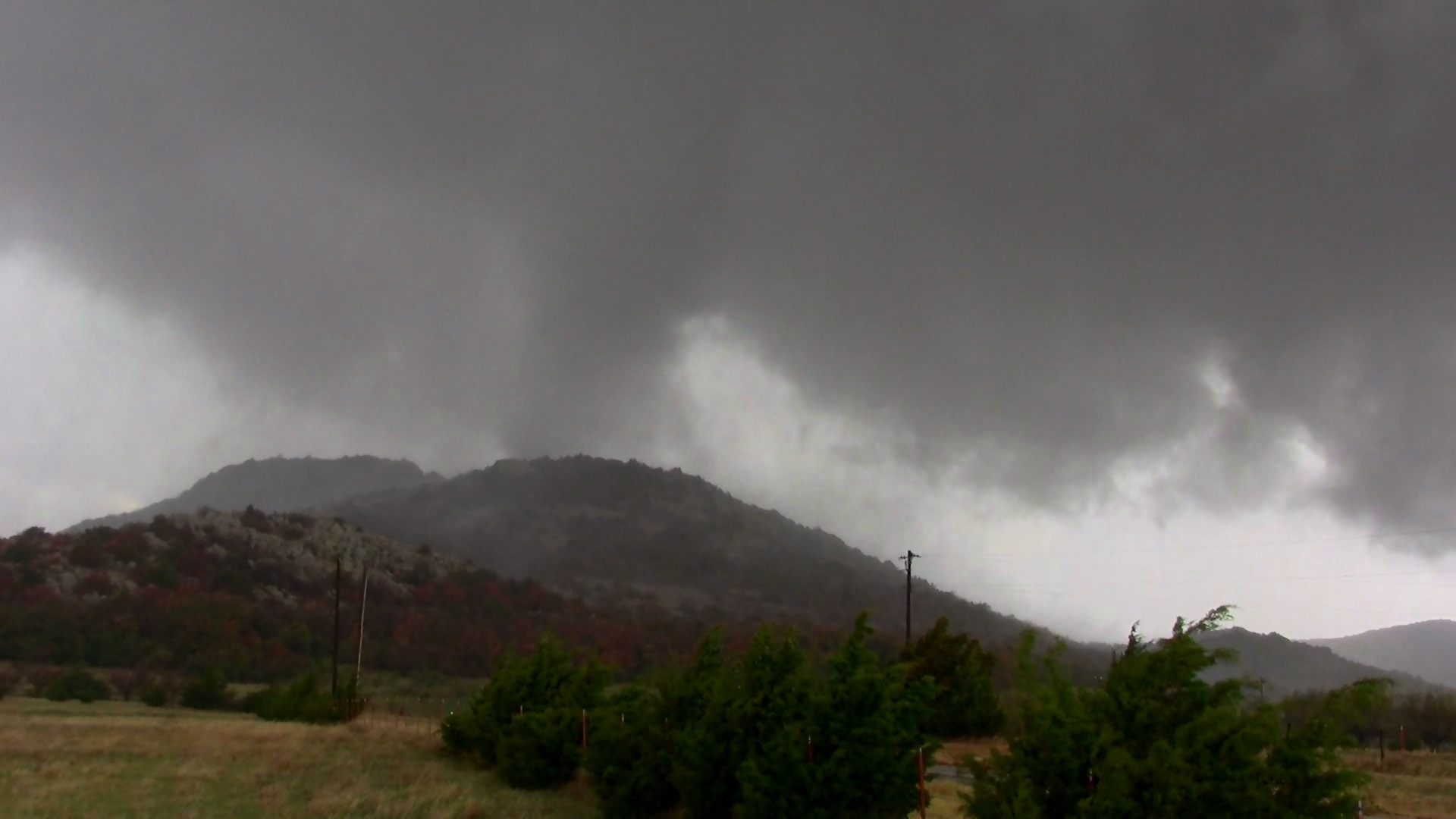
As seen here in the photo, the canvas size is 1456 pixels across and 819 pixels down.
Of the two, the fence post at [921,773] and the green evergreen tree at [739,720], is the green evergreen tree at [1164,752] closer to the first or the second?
the fence post at [921,773]

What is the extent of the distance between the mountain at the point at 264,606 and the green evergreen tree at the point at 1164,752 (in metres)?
90.2

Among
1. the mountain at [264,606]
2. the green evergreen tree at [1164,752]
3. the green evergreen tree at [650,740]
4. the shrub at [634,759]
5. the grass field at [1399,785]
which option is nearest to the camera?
the green evergreen tree at [1164,752]

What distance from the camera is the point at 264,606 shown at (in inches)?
5221

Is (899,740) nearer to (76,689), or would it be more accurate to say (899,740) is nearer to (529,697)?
(529,697)

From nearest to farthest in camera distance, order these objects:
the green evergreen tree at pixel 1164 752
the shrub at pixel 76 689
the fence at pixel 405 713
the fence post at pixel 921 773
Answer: the green evergreen tree at pixel 1164 752
the fence post at pixel 921 773
the fence at pixel 405 713
the shrub at pixel 76 689

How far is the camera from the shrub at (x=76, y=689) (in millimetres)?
71500

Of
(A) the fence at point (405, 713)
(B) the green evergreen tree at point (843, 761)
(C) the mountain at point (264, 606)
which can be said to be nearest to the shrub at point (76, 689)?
(C) the mountain at point (264, 606)

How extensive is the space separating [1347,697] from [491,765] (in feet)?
90.1

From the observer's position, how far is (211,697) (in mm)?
74438

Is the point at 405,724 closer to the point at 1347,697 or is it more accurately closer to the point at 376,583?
the point at 1347,697

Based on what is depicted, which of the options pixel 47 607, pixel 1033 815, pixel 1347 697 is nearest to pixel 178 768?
pixel 1033 815

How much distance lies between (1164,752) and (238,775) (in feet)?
90.4

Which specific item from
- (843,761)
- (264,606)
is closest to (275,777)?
(843,761)

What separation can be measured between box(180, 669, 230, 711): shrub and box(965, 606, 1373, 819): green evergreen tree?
7379cm
